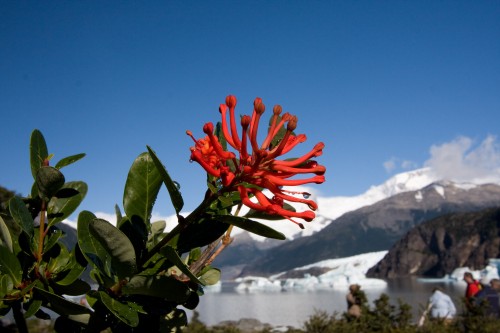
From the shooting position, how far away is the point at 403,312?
40.6ft

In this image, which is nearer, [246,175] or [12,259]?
[246,175]

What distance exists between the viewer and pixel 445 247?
365 ft

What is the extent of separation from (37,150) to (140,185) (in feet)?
1.35

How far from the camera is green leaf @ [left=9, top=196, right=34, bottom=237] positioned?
53.9 inches

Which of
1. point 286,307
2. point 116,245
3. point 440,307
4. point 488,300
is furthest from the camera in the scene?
point 286,307

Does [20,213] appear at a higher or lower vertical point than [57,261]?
higher

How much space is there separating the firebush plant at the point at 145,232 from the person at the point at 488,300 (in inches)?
499

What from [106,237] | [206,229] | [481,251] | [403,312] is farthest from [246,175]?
[481,251]

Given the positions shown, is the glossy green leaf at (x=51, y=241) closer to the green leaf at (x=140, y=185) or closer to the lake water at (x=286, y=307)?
the green leaf at (x=140, y=185)

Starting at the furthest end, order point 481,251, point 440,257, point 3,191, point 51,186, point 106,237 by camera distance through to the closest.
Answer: point 440,257 → point 481,251 → point 3,191 → point 51,186 → point 106,237

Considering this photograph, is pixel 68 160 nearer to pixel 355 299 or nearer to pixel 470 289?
pixel 355 299

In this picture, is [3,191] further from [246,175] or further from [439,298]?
[246,175]

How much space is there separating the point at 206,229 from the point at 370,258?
124064 mm

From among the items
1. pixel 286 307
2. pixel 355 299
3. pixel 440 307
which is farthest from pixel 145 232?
pixel 286 307
